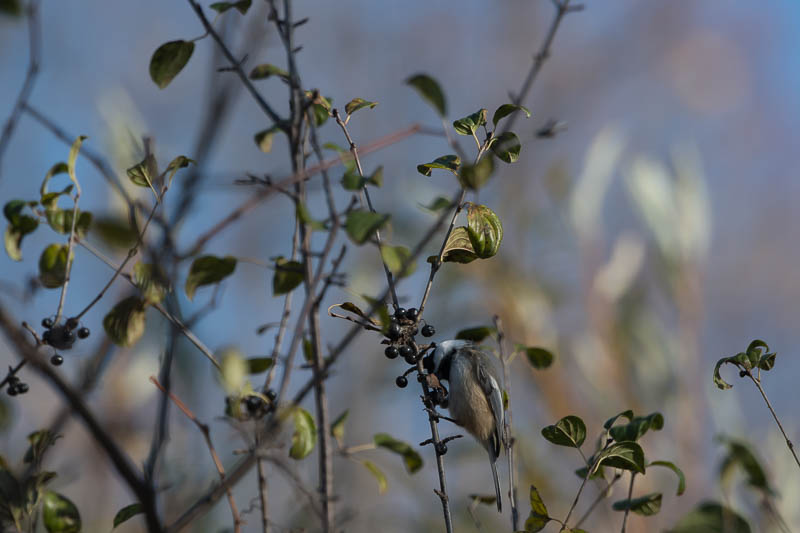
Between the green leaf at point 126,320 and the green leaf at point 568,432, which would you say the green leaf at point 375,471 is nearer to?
the green leaf at point 568,432

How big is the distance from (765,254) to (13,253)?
6895 millimetres

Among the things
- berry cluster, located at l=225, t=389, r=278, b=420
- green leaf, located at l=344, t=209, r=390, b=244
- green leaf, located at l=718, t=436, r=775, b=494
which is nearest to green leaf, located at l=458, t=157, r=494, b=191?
green leaf, located at l=344, t=209, r=390, b=244

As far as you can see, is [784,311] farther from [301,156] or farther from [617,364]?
[301,156]

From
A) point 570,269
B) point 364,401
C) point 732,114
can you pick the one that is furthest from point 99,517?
point 732,114

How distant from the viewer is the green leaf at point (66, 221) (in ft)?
3.11

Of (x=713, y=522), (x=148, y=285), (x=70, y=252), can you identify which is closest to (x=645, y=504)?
(x=713, y=522)

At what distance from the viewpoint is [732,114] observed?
7254 millimetres

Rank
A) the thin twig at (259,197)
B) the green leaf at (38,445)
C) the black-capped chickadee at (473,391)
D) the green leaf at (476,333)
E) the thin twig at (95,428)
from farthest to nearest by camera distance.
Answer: the black-capped chickadee at (473,391) < the green leaf at (476,333) < the green leaf at (38,445) < the thin twig at (259,197) < the thin twig at (95,428)

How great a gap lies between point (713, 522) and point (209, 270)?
2.31 ft

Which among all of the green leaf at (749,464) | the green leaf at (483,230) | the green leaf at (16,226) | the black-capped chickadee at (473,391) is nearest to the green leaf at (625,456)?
the green leaf at (749,464)

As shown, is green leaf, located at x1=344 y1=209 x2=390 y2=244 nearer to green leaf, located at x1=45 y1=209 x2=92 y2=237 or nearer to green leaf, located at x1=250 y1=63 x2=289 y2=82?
green leaf, located at x1=250 y1=63 x2=289 y2=82

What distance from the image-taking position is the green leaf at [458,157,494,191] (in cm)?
73

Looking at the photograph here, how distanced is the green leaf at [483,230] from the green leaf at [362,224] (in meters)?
0.23

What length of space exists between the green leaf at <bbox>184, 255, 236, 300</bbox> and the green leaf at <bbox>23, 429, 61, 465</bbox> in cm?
24
